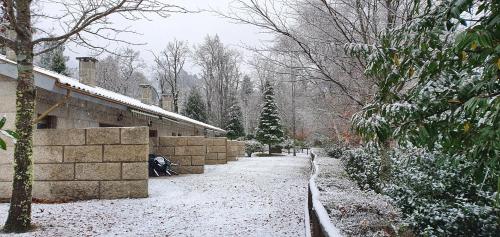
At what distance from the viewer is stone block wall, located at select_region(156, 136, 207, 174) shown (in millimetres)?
14805

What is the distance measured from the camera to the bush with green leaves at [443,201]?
19.5 ft

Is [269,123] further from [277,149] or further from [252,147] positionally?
[277,149]

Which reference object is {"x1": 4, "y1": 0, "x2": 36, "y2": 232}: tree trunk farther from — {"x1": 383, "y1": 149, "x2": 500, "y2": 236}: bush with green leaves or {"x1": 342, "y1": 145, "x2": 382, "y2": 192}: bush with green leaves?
{"x1": 342, "y1": 145, "x2": 382, "y2": 192}: bush with green leaves

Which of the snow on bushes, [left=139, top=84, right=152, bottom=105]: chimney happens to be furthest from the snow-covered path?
[left=139, top=84, right=152, bottom=105]: chimney

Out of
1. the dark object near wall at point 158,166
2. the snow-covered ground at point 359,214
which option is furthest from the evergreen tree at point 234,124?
the snow-covered ground at point 359,214

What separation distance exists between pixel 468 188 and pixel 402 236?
6.08ft

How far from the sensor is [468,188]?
6.53 m

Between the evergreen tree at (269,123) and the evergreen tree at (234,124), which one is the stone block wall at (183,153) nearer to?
the evergreen tree at (269,123)

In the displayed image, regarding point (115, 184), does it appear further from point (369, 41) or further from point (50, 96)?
point (369, 41)

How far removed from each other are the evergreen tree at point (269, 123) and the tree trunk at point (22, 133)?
32.9 m

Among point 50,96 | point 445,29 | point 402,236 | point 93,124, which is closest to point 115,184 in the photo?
point 50,96

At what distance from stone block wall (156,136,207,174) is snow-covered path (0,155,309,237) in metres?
4.43

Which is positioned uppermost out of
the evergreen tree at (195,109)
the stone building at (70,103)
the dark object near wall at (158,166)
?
the evergreen tree at (195,109)

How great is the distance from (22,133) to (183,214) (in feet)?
9.68
